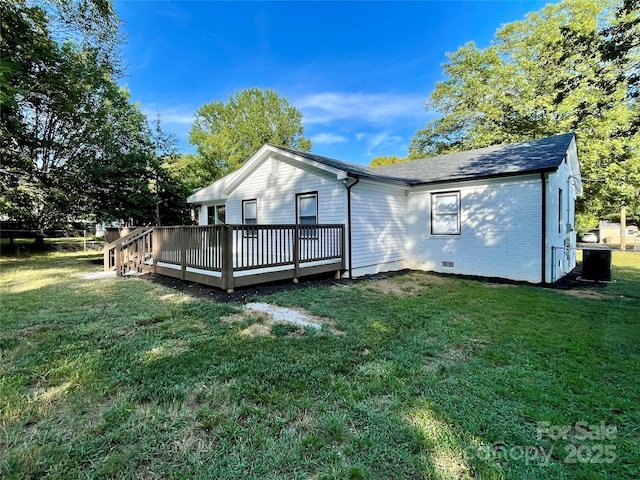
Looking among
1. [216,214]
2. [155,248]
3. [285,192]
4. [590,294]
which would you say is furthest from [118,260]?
[590,294]

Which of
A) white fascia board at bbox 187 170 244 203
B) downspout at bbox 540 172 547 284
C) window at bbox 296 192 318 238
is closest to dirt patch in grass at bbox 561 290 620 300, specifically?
downspout at bbox 540 172 547 284

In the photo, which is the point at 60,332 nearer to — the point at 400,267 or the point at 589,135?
the point at 400,267

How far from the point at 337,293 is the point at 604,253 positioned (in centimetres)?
705

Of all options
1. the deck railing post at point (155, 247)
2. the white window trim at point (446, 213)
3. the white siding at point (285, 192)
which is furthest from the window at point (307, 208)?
Answer: the deck railing post at point (155, 247)

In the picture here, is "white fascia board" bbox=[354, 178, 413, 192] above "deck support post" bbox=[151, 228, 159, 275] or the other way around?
above

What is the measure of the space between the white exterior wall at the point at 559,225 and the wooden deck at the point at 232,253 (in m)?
5.18

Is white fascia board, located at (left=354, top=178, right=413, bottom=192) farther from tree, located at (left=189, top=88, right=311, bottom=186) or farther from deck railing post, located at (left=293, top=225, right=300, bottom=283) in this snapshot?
tree, located at (left=189, top=88, right=311, bottom=186)

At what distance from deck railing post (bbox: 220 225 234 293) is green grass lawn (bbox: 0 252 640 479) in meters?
1.26

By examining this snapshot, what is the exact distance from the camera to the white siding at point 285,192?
855 cm

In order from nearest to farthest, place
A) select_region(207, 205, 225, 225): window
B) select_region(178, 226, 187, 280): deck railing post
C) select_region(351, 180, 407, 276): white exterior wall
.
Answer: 1. select_region(178, 226, 187, 280): deck railing post
2. select_region(351, 180, 407, 276): white exterior wall
3. select_region(207, 205, 225, 225): window

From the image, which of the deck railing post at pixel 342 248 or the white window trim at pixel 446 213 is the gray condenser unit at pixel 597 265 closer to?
the white window trim at pixel 446 213

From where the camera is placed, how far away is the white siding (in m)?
8.55

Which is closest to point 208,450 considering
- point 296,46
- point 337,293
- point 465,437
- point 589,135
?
point 465,437

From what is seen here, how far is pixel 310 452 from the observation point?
190 cm
